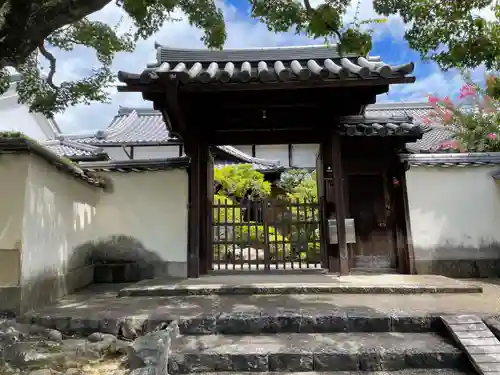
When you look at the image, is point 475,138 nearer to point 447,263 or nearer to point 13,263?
point 447,263

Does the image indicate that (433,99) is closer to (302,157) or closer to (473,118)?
(473,118)

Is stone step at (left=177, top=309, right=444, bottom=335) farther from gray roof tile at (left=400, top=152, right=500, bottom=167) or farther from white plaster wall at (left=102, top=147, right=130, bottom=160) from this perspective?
white plaster wall at (left=102, top=147, right=130, bottom=160)

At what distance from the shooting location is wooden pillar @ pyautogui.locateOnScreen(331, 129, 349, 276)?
6.61 meters

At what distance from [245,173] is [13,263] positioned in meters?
10.5

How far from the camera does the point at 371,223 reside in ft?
25.3

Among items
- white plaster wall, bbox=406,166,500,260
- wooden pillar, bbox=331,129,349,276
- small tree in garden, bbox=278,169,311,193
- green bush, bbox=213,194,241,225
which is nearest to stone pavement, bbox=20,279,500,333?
wooden pillar, bbox=331,129,349,276

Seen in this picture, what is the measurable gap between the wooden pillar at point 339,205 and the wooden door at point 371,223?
40.4 inches

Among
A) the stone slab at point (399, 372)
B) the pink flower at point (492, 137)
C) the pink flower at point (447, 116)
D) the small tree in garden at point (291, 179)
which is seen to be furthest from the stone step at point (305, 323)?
the small tree in garden at point (291, 179)

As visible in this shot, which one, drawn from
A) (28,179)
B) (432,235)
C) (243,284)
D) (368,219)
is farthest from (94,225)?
(432,235)

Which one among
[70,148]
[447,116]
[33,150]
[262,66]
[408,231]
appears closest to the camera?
[33,150]

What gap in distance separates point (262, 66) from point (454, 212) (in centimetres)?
495

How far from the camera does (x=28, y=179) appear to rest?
15.8 ft

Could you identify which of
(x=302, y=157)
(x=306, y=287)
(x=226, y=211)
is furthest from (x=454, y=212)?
(x=302, y=157)

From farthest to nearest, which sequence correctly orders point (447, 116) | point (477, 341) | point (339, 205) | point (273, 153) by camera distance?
point (273, 153), point (447, 116), point (339, 205), point (477, 341)
